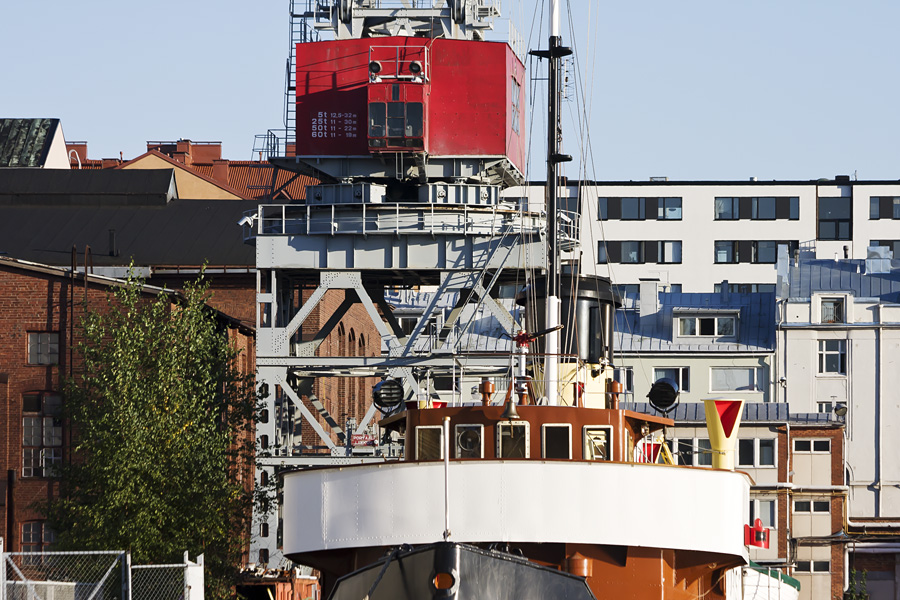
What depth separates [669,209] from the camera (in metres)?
96.1

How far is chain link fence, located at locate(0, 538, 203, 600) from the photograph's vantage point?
26.1 metres

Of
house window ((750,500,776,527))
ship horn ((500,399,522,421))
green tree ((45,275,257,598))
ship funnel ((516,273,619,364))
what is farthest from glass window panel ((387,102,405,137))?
house window ((750,500,776,527))

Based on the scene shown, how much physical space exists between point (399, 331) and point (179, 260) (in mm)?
19037

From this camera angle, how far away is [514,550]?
2272 cm

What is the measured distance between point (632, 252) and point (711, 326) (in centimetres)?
2534

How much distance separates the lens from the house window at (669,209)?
95.8 m

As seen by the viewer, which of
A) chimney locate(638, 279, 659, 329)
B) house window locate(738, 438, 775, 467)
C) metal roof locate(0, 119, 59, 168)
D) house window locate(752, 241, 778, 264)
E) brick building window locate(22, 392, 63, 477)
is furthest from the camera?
house window locate(752, 241, 778, 264)

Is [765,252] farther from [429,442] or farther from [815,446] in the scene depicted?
[429,442]

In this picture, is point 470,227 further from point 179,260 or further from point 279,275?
point 179,260

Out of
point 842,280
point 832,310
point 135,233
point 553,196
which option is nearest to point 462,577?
point 553,196

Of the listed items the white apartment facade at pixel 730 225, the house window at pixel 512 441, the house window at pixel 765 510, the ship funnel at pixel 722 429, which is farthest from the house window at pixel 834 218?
the house window at pixel 512 441

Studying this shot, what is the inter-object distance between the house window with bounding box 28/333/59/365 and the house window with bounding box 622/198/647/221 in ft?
178

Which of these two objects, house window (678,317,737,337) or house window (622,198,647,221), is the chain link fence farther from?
house window (622,198,647,221)

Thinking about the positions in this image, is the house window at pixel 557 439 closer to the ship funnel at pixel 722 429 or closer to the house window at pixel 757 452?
the ship funnel at pixel 722 429
